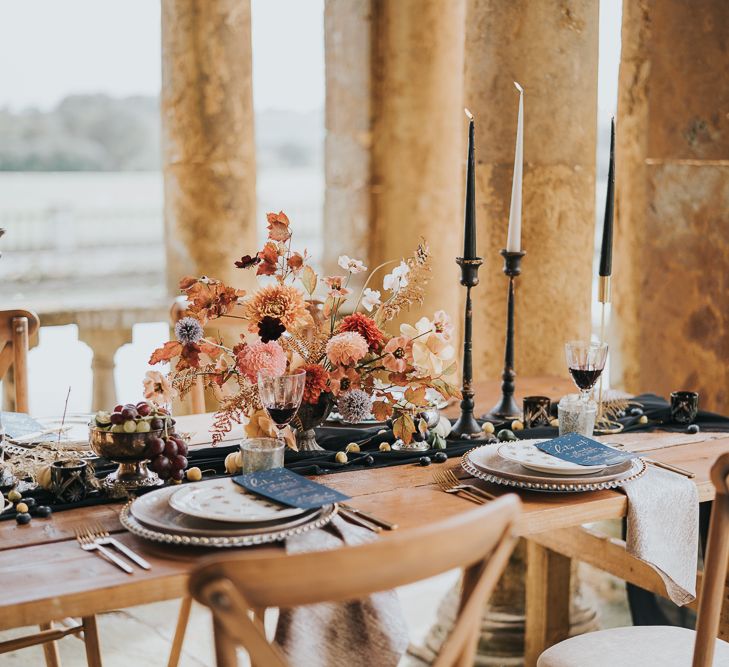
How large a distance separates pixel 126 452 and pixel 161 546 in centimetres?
26

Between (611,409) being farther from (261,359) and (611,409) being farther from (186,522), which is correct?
(186,522)

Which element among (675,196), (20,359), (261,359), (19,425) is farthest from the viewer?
(675,196)

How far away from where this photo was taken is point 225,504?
148 centimetres

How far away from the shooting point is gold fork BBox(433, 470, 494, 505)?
5.31ft

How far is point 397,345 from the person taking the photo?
181 centimetres

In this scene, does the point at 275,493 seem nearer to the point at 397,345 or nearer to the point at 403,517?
the point at 403,517

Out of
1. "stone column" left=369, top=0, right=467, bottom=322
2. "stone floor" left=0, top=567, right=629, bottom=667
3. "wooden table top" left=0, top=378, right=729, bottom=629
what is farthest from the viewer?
"stone column" left=369, top=0, right=467, bottom=322

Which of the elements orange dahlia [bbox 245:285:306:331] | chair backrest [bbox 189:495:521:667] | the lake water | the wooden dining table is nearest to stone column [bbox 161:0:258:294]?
the wooden dining table

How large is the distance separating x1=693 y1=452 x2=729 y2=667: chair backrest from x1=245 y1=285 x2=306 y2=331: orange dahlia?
0.76 m

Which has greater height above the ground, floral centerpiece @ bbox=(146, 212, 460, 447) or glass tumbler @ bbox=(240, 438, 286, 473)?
floral centerpiece @ bbox=(146, 212, 460, 447)

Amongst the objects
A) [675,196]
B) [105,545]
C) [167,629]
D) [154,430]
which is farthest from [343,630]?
[675,196]

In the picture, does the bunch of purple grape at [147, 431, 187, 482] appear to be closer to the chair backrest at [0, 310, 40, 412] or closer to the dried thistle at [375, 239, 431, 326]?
the dried thistle at [375, 239, 431, 326]

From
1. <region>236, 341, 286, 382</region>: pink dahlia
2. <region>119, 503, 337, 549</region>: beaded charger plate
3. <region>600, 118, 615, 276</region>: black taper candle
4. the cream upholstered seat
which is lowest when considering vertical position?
the cream upholstered seat

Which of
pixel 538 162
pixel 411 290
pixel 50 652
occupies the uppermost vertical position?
pixel 538 162
